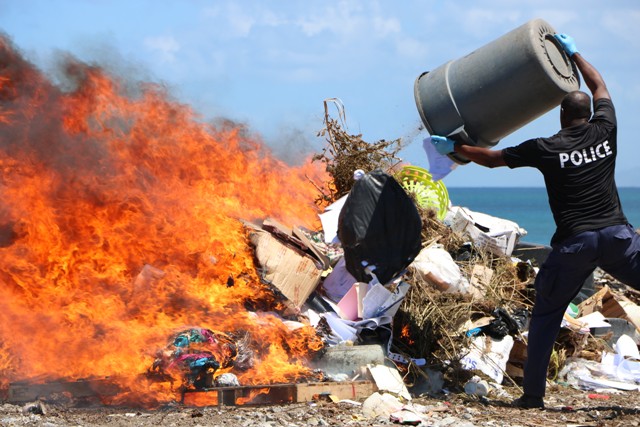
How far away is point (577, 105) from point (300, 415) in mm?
2706

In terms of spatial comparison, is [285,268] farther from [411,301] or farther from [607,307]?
[607,307]

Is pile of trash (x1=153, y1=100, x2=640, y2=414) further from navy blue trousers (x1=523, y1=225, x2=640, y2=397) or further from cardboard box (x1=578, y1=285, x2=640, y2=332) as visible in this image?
navy blue trousers (x1=523, y1=225, x2=640, y2=397)

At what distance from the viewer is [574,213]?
17.8 feet

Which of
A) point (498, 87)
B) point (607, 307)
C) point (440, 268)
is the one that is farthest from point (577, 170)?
point (607, 307)

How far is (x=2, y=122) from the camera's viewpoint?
21.0 feet

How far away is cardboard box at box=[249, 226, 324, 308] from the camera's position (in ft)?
21.6

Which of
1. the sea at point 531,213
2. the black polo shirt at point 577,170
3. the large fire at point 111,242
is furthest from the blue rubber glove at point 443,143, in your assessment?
the sea at point 531,213

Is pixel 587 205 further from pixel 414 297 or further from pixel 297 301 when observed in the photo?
pixel 297 301

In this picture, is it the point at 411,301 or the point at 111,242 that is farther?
the point at 411,301

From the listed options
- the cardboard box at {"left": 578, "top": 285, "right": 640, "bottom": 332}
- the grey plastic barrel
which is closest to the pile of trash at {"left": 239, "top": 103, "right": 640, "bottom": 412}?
the cardboard box at {"left": 578, "top": 285, "right": 640, "bottom": 332}

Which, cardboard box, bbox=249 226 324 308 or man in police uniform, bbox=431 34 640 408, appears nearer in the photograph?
man in police uniform, bbox=431 34 640 408

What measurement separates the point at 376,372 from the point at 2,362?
8.37 ft

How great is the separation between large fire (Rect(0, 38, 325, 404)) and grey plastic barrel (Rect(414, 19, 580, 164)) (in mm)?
1885

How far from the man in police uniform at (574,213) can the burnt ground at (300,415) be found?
0.34 m
